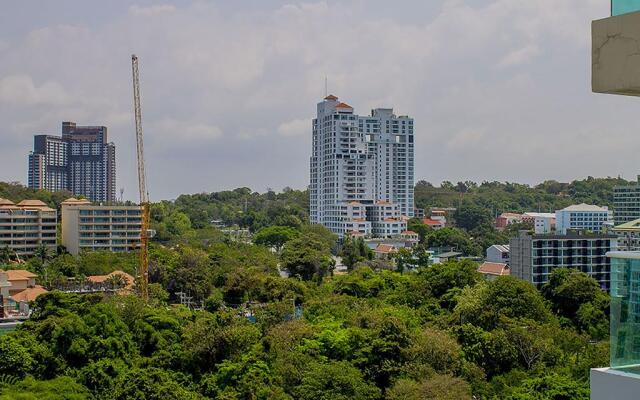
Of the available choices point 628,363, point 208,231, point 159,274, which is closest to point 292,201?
point 208,231

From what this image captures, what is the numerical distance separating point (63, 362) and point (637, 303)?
54.9 ft

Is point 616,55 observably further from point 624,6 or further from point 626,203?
point 626,203

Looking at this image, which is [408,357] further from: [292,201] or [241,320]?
[292,201]

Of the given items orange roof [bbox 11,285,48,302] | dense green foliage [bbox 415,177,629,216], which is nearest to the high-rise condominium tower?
dense green foliage [bbox 415,177,629,216]

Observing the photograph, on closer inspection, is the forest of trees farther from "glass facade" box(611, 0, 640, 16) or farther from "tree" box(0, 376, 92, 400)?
"glass facade" box(611, 0, 640, 16)

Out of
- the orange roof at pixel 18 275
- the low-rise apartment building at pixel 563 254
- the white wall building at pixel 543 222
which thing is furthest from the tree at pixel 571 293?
the white wall building at pixel 543 222

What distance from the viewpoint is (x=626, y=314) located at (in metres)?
3.10

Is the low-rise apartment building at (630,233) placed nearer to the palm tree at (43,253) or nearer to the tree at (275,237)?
the tree at (275,237)

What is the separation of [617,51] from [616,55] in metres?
0.02

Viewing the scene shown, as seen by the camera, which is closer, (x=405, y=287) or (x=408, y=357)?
(x=408, y=357)

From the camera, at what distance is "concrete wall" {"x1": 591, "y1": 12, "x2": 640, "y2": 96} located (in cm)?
293

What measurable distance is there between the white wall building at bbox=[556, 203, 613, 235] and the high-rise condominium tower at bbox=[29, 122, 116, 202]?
48.4 metres

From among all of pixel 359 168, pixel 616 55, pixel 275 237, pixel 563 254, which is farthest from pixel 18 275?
pixel 359 168

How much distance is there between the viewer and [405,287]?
26578 millimetres
